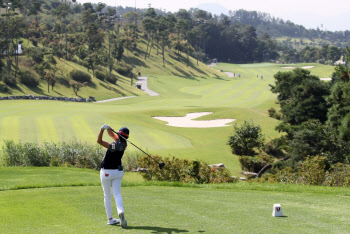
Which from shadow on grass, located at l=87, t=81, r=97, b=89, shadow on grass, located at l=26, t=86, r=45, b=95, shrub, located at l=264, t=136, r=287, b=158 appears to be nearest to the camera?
shrub, located at l=264, t=136, r=287, b=158

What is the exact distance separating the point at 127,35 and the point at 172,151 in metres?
119

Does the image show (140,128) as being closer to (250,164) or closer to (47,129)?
(47,129)

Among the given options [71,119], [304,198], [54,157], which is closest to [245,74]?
[71,119]

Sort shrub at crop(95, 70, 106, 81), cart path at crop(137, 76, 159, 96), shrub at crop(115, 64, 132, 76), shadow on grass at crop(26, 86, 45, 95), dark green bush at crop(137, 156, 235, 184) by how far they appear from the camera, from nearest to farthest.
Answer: dark green bush at crop(137, 156, 235, 184), shadow on grass at crop(26, 86, 45, 95), shrub at crop(95, 70, 106, 81), cart path at crop(137, 76, 159, 96), shrub at crop(115, 64, 132, 76)

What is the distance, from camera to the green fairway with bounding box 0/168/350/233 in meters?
9.93

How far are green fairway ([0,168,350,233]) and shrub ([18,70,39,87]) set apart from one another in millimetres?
68412

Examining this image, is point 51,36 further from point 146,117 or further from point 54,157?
point 54,157

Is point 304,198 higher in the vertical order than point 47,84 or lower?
higher

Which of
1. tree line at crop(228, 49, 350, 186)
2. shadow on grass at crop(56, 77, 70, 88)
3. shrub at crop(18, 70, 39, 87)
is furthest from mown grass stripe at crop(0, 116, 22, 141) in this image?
shadow on grass at crop(56, 77, 70, 88)

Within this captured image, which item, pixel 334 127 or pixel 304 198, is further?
pixel 334 127

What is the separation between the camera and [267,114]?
60.1m

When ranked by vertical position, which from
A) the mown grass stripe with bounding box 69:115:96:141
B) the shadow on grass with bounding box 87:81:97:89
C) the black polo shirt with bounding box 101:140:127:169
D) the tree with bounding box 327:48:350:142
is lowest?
the shadow on grass with bounding box 87:81:97:89

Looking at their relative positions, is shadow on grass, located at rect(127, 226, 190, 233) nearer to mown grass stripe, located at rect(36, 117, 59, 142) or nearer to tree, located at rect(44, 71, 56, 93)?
mown grass stripe, located at rect(36, 117, 59, 142)

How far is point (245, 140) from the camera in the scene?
4106 cm
